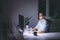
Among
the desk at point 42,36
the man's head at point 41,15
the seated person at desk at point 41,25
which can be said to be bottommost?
the desk at point 42,36

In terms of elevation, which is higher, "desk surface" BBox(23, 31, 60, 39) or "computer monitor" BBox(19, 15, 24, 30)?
"computer monitor" BBox(19, 15, 24, 30)

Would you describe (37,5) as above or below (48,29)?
above

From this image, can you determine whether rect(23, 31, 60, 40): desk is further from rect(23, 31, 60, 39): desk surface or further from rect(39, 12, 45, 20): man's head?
rect(39, 12, 45, 20): man's head

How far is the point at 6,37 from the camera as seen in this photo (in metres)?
1.13

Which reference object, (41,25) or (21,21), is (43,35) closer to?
(41,25)

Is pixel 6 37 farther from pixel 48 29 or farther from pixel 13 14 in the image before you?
pixel 48 29

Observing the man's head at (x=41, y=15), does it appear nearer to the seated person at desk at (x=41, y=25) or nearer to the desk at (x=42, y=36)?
the seated person at desk at (x=41, y=25)

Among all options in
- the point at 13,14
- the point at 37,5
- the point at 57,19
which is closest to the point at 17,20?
the point at 13,14

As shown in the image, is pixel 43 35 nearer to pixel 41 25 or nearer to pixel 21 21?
pixel 41 25

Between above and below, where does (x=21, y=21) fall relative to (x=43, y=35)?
above

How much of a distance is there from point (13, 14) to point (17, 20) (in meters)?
0.05

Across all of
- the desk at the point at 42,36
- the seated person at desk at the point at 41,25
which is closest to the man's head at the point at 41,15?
the seated person at desk at the point at 41,25

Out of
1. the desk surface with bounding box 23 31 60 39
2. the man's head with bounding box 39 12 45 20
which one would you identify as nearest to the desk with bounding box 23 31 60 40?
the desk surface with bounding box 23 31 60 39

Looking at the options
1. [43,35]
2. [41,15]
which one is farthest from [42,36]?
[41,15]
